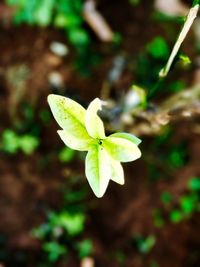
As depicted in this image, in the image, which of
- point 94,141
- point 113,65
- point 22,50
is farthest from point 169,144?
point 94,141

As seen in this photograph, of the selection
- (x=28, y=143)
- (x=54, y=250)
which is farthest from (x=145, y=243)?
(x=28, y=143)

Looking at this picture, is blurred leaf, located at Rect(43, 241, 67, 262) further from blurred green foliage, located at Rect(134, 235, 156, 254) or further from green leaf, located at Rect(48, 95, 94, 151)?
green leaf, located at Rect(48, 95, 94, 151)

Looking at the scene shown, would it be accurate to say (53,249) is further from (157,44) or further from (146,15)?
(146,15)

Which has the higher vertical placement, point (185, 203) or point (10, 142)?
point (10, 142)

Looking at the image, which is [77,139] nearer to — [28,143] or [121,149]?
[121,149]

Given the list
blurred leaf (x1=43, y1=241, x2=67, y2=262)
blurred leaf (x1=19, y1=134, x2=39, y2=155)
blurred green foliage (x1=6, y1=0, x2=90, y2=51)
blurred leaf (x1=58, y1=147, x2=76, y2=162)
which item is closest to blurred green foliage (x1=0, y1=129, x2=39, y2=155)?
blurred leaf (x1=19, y1=134, x2=39, y2=155)
